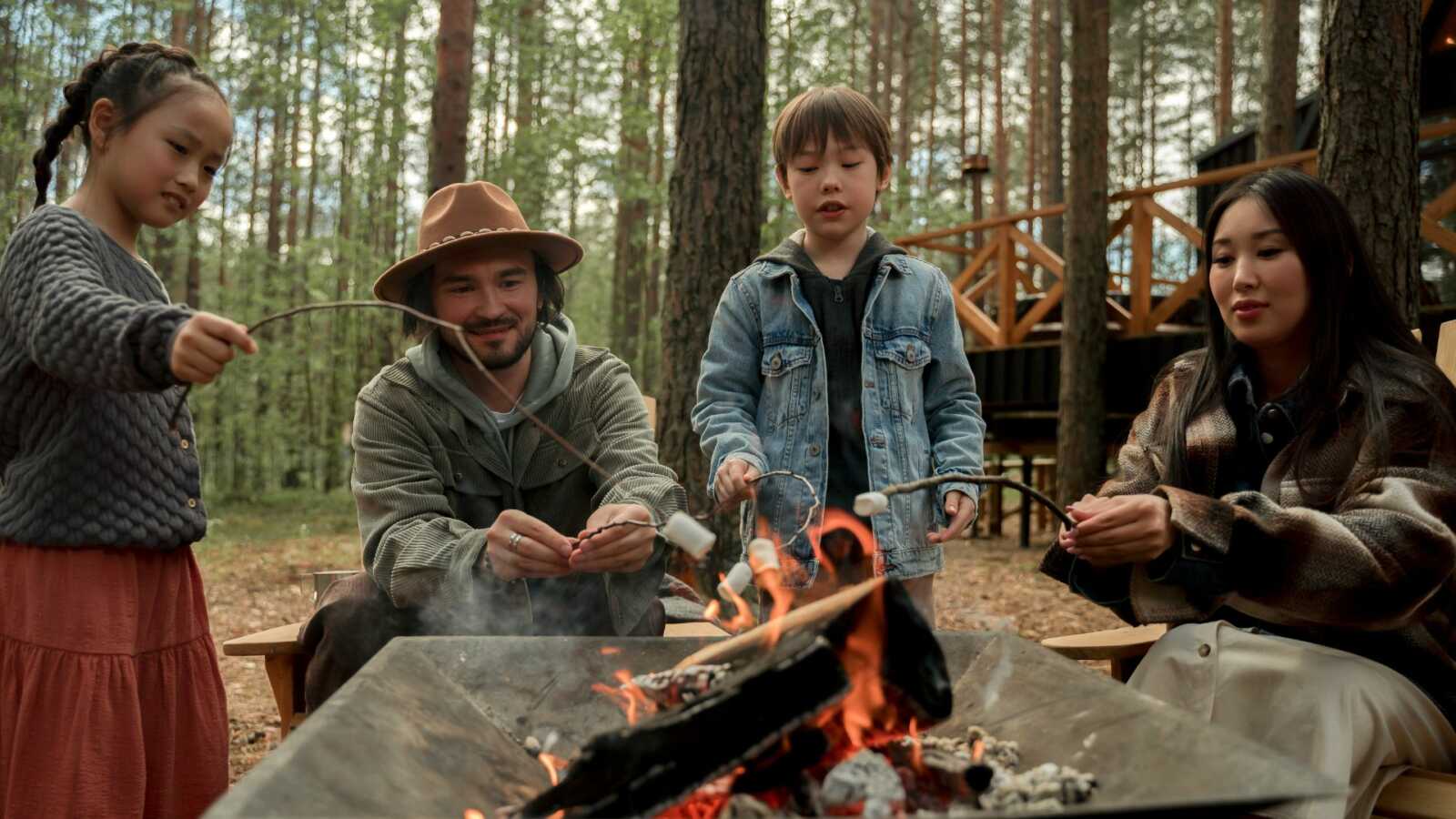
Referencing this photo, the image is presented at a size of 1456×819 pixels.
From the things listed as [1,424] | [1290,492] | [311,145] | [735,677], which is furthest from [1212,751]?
[311,145]

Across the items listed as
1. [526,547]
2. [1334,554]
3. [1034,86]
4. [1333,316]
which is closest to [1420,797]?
[1334,554]

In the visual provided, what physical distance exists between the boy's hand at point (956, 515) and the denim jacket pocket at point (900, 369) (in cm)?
28

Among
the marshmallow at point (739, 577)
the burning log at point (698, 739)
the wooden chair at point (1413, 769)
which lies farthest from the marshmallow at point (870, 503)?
the wooden chair at point (1413, 769)

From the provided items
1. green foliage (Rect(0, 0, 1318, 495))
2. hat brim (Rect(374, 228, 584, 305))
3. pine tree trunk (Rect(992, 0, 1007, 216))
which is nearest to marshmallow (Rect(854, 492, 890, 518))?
hat brim (Rect(374, 228, 584, 305))

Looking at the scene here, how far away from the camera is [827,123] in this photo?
2.77 m

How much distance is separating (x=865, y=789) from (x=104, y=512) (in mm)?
1678

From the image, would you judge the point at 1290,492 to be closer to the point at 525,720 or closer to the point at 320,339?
the point at 525,720

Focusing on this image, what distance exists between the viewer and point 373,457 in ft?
8.69

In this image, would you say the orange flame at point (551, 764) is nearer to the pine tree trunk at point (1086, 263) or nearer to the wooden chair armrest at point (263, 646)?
the wooden chair armrest at point (263, 646)

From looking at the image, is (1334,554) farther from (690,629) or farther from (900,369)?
(690,629)

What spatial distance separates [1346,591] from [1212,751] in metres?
0.69

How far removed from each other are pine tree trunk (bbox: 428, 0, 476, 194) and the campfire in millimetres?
6201

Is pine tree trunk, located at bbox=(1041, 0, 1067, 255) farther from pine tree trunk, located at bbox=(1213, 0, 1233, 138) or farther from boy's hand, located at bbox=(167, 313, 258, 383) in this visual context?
boy's hand, located at bbox=(167, 313, 258, 383)

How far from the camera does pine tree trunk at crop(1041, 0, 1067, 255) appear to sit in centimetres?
1502
